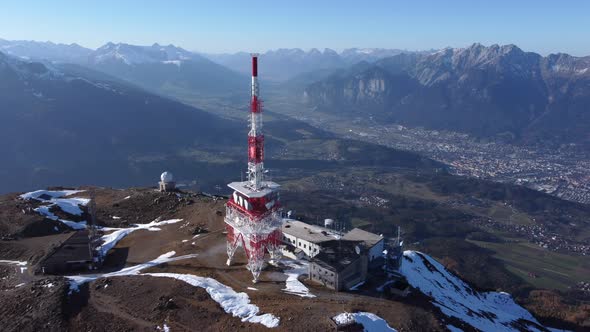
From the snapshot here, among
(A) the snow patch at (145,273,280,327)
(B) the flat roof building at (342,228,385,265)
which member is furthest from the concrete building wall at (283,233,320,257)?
(A) the snow patch at (145,273,280,327)

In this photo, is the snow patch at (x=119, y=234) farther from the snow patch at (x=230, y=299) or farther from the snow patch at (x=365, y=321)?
the snow patch at (x=365, y=321)

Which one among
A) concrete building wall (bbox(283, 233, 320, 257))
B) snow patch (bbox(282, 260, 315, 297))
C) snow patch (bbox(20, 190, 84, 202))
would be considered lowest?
snow patch (bbox(20, 190, 84, 202))

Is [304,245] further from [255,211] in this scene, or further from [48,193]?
[48,193]

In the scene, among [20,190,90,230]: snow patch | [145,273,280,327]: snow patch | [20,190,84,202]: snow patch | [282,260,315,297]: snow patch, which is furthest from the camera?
[20,190,84,202]: snow patch

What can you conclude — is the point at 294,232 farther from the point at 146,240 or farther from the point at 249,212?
the point at 146,240

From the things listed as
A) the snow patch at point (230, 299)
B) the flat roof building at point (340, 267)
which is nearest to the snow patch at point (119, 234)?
the snow patch at point (230, 299)

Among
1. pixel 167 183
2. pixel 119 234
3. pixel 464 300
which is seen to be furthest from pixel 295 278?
pixel 167 183

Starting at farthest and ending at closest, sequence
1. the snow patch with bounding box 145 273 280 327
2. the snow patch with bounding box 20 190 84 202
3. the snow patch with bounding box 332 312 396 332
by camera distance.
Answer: the snow patch with bounding box 20 190 84 202 → the snow patch with bounding box 145 273 280 327 → the snow patch with bounding box 332 312 396 332

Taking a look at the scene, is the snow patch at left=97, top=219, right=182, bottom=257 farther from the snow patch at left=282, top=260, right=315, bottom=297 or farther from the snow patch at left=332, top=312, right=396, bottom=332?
the snow patch at left=332, top=312, right=396, bottom=332
